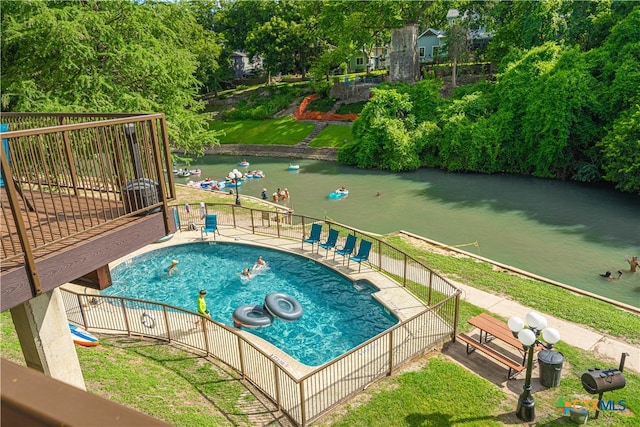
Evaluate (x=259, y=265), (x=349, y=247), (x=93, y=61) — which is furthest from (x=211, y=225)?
(x=93, y=61)

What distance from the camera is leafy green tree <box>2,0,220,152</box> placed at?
2136 cm

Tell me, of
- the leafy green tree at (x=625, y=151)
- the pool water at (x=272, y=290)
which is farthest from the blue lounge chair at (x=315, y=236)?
the leafy green tree at (x=625, y=151)

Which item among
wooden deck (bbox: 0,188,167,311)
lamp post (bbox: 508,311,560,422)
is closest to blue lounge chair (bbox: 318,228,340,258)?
lamp post (bbox: 508,311,560,422)

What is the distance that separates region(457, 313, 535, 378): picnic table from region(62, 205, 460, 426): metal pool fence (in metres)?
0.62

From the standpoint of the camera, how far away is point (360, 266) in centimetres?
1755

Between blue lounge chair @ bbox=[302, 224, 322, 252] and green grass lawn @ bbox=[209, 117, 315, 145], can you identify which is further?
green grass lawn @ bbox=[209, 117, 315, 145]

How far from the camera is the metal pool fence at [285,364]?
982 centimetres

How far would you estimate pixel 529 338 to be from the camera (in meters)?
8.73

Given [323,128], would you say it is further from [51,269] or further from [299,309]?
[51,269]

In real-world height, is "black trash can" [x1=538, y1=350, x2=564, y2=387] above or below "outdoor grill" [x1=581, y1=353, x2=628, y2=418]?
below

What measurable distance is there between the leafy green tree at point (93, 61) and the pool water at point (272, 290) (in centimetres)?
864

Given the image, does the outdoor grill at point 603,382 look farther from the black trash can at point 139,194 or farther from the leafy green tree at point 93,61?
the leafy green tree at point 93,61

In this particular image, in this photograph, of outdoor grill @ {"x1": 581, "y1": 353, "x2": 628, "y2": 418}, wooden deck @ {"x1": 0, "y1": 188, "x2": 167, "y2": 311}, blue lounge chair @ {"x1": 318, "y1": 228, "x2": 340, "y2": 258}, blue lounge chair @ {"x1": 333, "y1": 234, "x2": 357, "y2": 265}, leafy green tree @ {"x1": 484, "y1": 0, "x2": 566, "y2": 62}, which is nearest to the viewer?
wooden deck @ {"x1": 0, "y1": 188, "x2": 167, "y2": 311}

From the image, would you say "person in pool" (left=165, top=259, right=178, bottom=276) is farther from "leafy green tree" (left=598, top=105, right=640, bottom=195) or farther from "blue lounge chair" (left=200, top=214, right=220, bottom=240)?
"leafy green tree" (left=598, top=105, right=640, bottom=195)
